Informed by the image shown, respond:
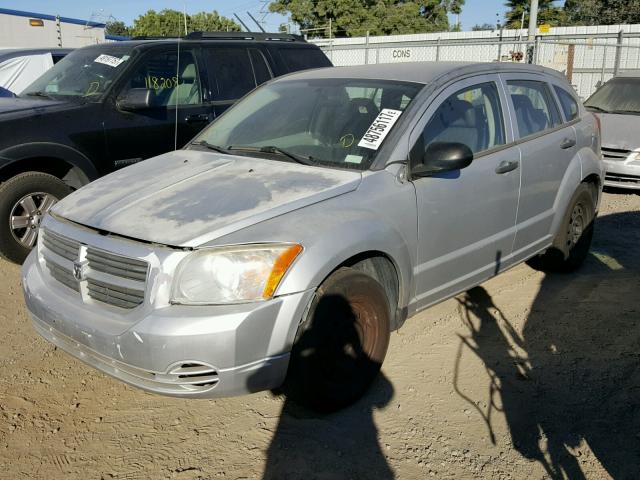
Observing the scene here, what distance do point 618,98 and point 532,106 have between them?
6105 millimetres

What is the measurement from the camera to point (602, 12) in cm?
4369

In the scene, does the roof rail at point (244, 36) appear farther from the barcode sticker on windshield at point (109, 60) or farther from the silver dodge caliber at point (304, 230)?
Result: the silver dodge caliber at point (304, 230)

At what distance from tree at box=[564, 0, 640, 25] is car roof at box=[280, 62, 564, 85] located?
4329 centimetres

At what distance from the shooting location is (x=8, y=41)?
21.8 meters

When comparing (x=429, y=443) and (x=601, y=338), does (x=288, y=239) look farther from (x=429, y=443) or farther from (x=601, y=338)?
(x=601, y=338)

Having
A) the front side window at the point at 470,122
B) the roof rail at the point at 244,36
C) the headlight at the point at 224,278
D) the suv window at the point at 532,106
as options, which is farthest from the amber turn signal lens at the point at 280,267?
the roof rail at the point at 244,36

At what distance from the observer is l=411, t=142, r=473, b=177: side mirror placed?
3.28m

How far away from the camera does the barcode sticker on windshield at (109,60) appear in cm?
580

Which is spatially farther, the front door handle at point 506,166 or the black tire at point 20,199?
the black tire at point 20,199

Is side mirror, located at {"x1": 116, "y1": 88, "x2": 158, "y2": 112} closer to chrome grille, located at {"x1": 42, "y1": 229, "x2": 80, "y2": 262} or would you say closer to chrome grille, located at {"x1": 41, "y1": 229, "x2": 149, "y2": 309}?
chrome grille, located at {"x1": 42, "y1": 229, "x2": 80, "y2": 262}

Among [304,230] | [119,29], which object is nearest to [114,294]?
[304,230]

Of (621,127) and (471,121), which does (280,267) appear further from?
(621,127)

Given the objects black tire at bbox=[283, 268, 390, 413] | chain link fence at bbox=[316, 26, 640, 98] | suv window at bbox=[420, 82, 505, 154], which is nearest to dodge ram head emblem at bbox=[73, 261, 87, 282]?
black tire at bbox=[283, 268, 390, 413]

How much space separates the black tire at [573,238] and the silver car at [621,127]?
11.2 feet
